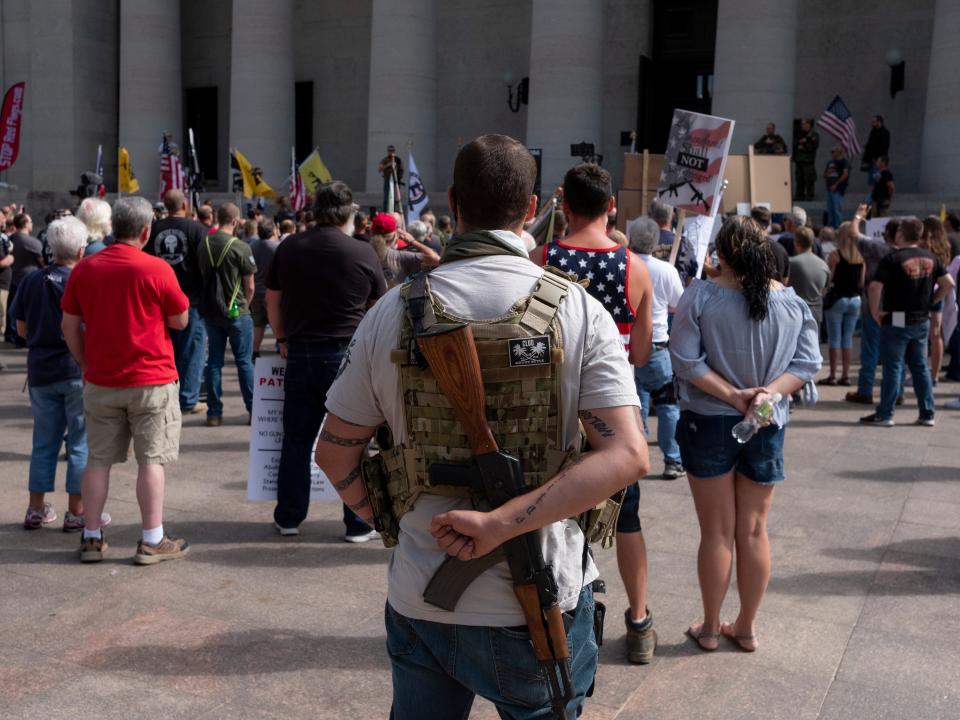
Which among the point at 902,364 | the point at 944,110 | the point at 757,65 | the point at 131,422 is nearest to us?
the point at 131,422

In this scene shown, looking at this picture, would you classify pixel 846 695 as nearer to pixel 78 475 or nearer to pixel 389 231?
pixel 78 475

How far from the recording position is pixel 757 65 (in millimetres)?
20203

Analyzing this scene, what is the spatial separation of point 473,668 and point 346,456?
0.58 m

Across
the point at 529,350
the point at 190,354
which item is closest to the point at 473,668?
the point at 529,350

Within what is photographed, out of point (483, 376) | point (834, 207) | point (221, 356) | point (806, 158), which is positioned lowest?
point (221, 356)

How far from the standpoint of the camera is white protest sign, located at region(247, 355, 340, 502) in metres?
6.28

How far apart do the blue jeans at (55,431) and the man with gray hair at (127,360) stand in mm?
673

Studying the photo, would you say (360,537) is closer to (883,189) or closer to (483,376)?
(483,376)

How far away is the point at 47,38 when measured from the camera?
28.7 m

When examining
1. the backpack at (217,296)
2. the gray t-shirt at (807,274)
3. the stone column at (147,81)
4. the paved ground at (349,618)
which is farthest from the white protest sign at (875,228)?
the stone column at (147,81)

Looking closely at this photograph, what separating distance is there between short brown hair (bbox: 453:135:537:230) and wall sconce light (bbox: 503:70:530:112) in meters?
25.0

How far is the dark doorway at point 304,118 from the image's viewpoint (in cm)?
3031

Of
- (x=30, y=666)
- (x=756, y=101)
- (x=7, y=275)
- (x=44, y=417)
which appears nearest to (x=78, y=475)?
(x=44, y=417)

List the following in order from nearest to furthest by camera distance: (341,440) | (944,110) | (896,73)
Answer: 1. (341,440)
2. (944,110)
3. (896,73)
